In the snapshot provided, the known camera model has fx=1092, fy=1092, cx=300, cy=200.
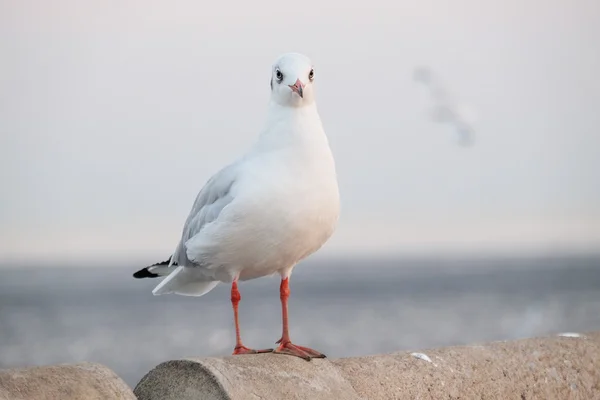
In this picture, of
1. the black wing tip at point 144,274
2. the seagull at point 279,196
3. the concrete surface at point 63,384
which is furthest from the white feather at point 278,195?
the concrete surface at point 63,384

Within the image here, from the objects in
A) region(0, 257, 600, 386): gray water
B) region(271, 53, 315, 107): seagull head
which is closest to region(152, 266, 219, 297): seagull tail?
region(271, 53, 315, 107): seagull head

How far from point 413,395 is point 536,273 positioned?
128 feet

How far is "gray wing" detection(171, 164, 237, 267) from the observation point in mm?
5473

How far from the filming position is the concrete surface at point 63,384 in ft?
13.9

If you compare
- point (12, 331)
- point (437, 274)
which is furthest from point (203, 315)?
point (437, 274)

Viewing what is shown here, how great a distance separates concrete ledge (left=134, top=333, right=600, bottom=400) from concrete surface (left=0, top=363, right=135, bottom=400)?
321 millimetres

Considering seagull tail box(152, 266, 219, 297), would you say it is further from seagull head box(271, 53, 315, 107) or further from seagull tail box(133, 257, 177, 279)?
seagull head box(271, 53, 315, 107)

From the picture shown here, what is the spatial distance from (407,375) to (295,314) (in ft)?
79.8

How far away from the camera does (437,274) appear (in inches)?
1784

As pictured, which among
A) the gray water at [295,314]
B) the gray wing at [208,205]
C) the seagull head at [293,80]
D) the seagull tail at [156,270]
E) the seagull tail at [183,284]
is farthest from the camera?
the gray water at [295,314]

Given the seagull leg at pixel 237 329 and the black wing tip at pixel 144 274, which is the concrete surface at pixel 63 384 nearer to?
the seagull leg at pixel 237 329

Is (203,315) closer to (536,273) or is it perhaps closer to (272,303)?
(272,303)

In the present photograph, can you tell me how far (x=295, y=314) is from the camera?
29516mm

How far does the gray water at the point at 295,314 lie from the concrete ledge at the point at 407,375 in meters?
14.7
